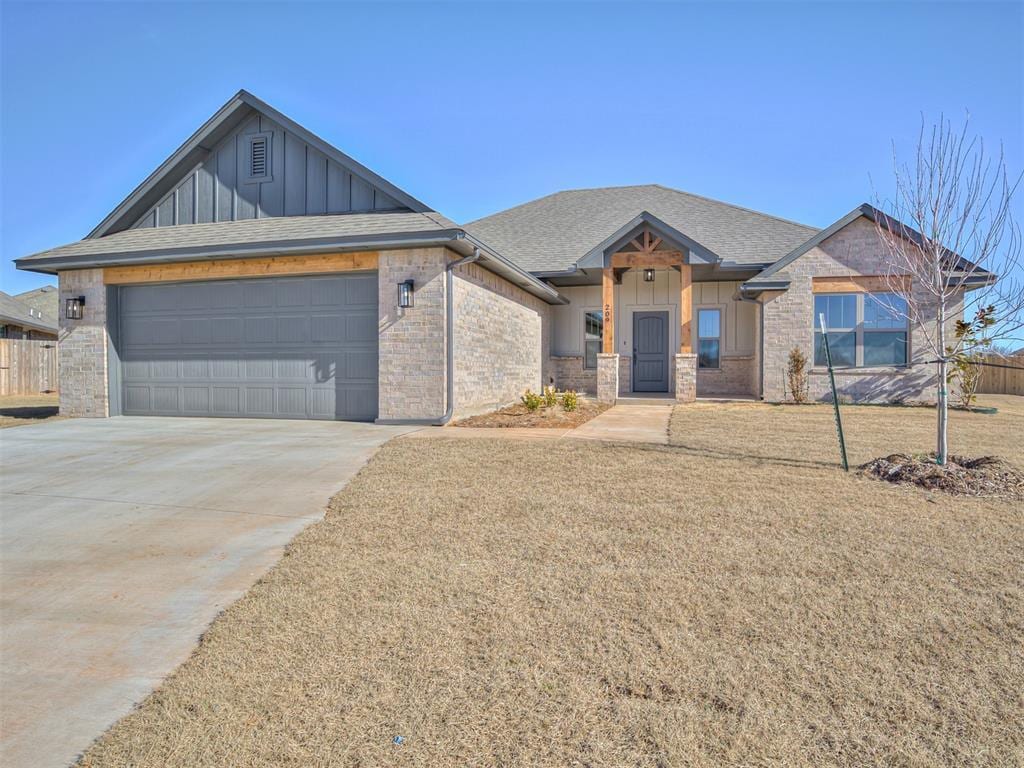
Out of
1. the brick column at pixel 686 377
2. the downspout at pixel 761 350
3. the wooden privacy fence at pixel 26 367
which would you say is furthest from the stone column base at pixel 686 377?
the wooden privacy fence at pixel 26 367

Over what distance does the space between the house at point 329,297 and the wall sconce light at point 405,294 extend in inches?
1.5

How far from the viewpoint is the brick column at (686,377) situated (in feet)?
44.8

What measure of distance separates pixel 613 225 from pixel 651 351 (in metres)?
4.48

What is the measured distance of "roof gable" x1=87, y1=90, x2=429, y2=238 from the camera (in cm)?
1079

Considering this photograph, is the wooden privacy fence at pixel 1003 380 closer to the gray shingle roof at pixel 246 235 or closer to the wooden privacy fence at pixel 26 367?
the gray shingle roof at pixel 246 235

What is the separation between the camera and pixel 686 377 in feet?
44.8

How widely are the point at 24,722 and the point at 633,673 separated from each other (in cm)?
245

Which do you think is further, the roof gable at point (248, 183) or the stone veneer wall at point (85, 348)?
the stone veneer wall at point (85, 348)

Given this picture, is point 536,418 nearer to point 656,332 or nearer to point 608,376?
point 608,376

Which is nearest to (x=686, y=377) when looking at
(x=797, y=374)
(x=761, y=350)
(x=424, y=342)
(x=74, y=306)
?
(x=761, y=350)

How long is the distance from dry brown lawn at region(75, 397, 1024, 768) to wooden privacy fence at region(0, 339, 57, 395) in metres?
21.0

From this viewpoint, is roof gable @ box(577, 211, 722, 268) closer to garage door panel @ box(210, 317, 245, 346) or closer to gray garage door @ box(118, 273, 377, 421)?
gray garage door @ box(118, 273, 377, 421)

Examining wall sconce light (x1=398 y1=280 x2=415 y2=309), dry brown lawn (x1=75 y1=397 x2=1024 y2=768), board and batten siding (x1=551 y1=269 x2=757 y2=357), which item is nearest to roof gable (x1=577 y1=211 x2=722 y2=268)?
board and batten siding (x1=551 y1=269 x2=757 y2=357)

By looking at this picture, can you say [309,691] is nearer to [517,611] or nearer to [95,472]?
[517,611]
